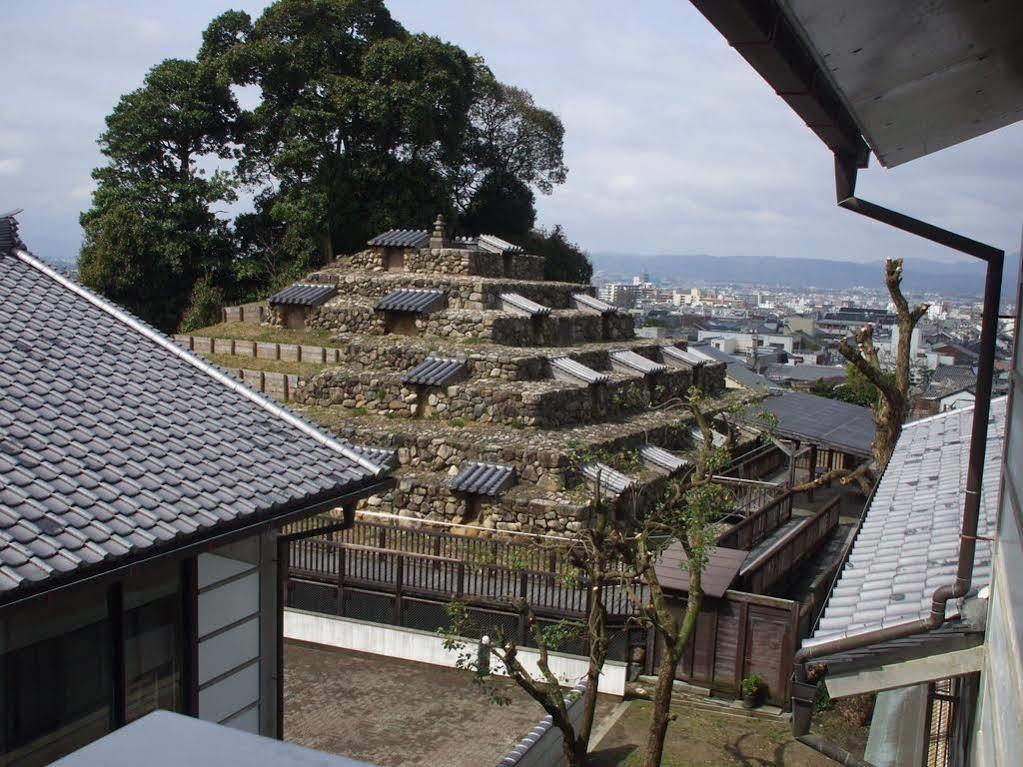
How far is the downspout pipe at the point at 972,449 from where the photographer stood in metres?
3.57

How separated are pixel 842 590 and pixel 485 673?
14.2 feet

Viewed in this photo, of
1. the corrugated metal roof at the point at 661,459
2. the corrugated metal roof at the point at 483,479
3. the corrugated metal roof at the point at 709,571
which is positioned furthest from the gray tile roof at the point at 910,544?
the corrugated metal roof at the point at 661,459

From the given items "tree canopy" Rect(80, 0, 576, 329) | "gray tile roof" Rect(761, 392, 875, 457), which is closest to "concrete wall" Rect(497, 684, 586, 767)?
"gray tile roof" Rect(761, 392, 875, 457)

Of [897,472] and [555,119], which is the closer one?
[897,472]

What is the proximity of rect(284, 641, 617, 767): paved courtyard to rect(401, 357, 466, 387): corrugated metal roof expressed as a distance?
7427 millimetres

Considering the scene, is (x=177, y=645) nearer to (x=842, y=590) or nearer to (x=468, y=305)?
(x=842, y=590)

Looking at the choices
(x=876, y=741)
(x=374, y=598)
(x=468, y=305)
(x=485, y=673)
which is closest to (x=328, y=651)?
(x=374, y=598)

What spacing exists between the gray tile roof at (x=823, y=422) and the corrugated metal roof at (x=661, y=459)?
224 cm

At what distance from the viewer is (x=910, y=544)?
509cm

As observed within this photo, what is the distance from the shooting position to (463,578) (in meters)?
12.7

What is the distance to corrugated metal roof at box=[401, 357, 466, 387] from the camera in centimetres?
1903

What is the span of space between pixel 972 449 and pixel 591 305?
21215 mm

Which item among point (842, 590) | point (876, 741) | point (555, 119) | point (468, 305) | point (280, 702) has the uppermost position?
point (555, 119)

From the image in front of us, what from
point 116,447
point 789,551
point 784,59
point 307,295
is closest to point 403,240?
point 307,295
